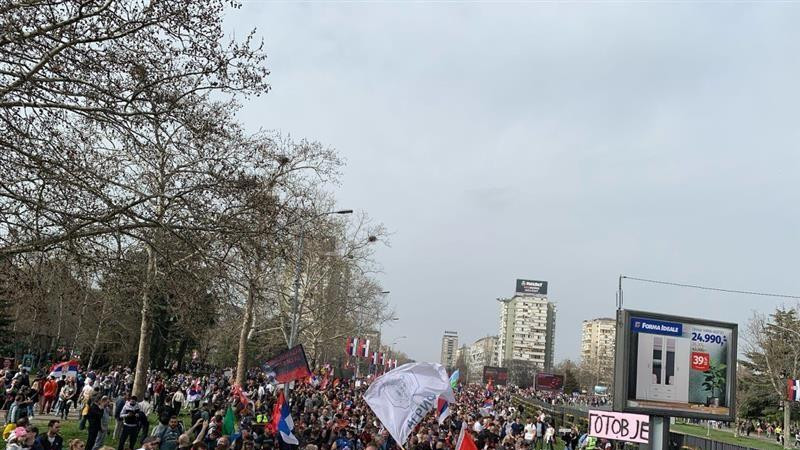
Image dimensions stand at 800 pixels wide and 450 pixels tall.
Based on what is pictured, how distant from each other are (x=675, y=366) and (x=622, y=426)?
1652mm

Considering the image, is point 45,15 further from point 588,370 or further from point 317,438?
point 588,370

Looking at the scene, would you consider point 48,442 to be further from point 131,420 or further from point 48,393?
point 48,393

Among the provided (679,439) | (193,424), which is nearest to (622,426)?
(193,424)

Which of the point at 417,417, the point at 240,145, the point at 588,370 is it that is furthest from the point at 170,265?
the point at 588,370

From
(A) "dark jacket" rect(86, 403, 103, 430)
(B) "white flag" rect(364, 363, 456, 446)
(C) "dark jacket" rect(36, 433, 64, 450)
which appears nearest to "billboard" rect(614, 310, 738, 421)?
(B) "white flag" rect(364, 363, 456, 446)

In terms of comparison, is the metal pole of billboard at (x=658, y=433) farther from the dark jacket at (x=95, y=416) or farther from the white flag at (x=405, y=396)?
the dark jacket at (x=95, y=416)

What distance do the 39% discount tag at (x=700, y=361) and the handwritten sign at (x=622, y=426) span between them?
1.39 m

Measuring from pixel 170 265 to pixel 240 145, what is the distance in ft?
9.08

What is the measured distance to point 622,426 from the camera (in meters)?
13.0

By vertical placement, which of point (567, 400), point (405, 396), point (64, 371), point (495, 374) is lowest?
point (567, 400)

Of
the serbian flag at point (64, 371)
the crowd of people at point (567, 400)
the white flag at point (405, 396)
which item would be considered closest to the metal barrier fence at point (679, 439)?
the white flag at point (405, 396)

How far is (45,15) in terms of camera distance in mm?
10500

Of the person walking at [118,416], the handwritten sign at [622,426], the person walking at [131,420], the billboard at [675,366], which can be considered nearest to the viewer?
the billboard at [675,366]

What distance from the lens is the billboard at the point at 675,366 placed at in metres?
11.8
